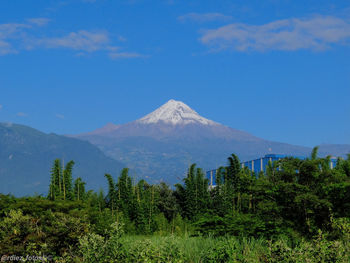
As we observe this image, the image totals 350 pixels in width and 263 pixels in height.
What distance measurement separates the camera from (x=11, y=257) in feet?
37.0

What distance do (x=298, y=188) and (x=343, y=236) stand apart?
107 inches

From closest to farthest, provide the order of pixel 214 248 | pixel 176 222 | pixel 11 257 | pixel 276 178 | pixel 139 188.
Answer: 1. pixel 214 248
2. pixel 11 257
3. pixel 276 178
4. pixel 176 222
5. pixel 139 188

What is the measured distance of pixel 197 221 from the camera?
14164 mm

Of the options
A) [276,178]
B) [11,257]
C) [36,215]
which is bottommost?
[11,257]

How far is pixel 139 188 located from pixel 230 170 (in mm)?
4648

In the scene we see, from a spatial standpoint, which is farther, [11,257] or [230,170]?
[230,170]

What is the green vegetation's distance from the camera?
28.9ft

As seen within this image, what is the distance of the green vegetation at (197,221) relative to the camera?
8.80 m

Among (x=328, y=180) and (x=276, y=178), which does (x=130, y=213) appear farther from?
(x=328, y=180)

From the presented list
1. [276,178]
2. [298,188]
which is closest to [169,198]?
[276,178]

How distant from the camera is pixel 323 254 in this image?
8359mm

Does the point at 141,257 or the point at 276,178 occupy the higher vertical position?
the point at 276,178

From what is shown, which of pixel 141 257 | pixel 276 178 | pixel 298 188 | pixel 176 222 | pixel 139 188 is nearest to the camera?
pixel 141 257

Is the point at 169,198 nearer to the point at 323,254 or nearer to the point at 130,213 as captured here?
the point at 130,213
